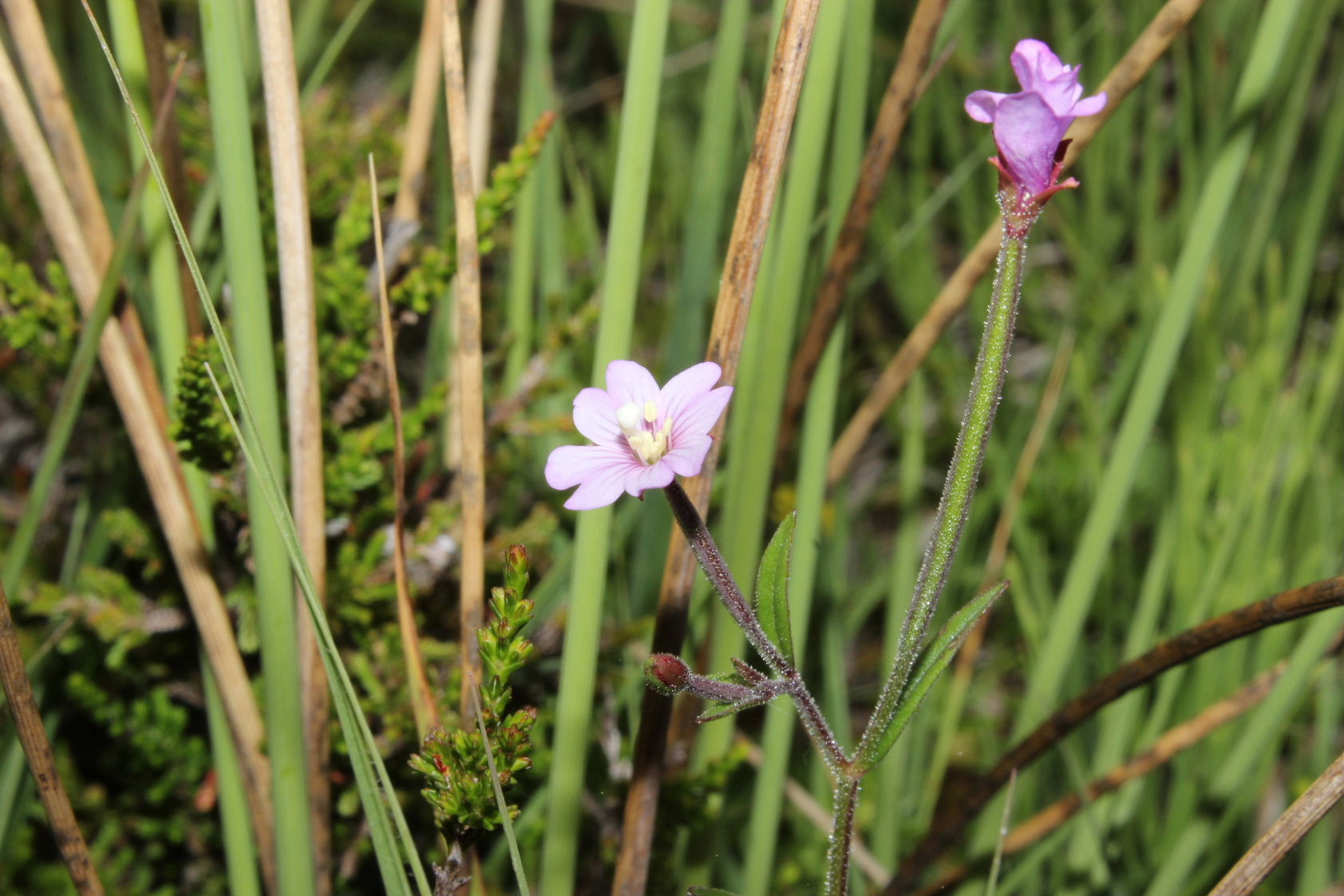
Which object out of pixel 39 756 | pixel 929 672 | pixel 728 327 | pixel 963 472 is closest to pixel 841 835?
pixel 929 672

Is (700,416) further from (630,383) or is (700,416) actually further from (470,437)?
(470,437)

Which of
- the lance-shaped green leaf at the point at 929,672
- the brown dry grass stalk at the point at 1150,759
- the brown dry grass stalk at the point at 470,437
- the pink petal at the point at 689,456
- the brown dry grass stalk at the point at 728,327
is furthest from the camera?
the brown dry grass stalk at the point at 1150,759

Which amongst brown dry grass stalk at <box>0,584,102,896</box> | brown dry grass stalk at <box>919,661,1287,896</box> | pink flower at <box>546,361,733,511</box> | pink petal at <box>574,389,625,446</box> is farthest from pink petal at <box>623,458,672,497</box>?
brown dry grass stalk at <box>919,661,1287,896</box>

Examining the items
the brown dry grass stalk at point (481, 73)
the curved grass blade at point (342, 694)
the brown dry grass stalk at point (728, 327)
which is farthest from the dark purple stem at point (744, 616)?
the brown dry grass stalk at point (481, 73)

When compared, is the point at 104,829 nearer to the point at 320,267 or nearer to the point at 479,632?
the point at 320,267

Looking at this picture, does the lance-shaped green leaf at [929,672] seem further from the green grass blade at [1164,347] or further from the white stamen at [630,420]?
the green grass blade at [1164,347]

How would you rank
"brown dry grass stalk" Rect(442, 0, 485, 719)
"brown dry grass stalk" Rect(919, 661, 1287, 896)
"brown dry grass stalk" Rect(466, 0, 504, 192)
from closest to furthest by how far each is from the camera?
"brown dry grass stalk" Rect(442, 0, 485, 719)
"brown dry grass stalk" Rect(919, 661, 1287, 896)
"brown dry grass stalk" Rect(466, 0, 504, 192)

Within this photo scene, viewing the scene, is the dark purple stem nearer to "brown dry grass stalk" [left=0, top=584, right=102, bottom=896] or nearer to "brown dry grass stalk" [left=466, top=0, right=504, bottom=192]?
"brown dry grass stalk" [left=0, top=584, right=102, bottom=896]
